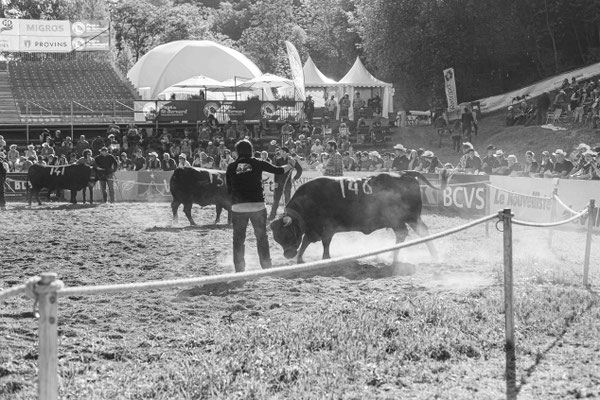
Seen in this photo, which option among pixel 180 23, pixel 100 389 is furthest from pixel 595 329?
pixel 180 23

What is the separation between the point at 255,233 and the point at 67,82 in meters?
50.1

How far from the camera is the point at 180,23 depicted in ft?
270

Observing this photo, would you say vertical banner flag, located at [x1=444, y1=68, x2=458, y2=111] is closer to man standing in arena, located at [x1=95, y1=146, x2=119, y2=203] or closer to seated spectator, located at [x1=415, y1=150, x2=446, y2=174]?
seated spectator, located at [x1=415, y1=150, x2=446, y2=174]

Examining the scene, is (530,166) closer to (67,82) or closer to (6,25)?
(67,82)

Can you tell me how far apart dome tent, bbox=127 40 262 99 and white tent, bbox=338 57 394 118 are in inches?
533

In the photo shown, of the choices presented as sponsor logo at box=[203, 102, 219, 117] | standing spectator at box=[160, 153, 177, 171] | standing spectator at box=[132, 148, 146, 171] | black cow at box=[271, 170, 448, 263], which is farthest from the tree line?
black cow at box=[271, 170, 448, 263]

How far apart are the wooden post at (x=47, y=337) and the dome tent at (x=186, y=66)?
52.5 metres

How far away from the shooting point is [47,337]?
4.76 m

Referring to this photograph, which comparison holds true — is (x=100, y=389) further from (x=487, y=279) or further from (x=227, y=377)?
(x=487, y=279)

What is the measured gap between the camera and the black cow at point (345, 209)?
44.1 feet

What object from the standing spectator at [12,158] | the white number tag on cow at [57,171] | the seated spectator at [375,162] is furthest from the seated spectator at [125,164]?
the seated spectator at [375,162]

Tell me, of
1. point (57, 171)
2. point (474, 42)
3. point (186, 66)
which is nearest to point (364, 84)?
point (474, 42)

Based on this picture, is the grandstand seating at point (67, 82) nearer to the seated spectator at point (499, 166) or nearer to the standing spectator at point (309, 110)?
the standing spectator at point (309, 110)

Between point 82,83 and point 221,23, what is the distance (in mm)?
45222
